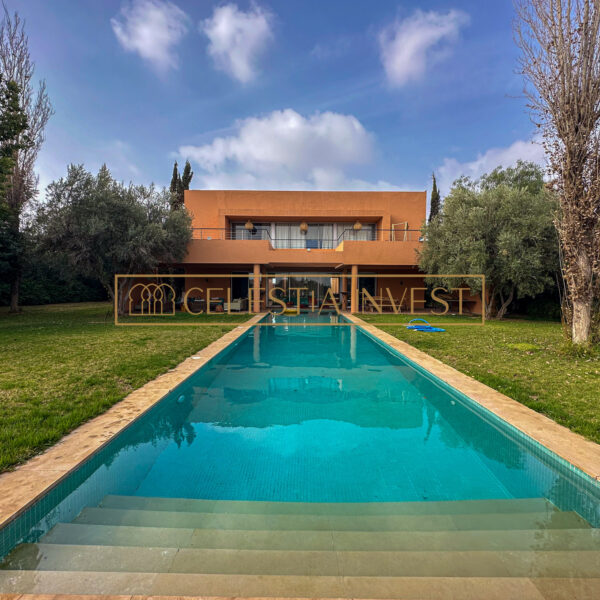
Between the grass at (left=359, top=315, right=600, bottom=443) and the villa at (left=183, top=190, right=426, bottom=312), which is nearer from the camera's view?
the grass at (left=359, top=315, right=600, bottom=443)

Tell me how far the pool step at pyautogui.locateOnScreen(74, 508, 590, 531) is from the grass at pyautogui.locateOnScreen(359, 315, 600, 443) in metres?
1.46

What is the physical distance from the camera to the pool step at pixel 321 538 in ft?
7.45

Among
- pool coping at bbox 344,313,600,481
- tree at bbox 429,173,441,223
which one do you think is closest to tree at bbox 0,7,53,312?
pool coping at bbox 344,313,600,481

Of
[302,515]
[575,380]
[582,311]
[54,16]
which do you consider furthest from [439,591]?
[54,16]

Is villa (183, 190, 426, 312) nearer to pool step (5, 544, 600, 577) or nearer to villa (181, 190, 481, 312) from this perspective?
villa (181, 190, 481, 312)

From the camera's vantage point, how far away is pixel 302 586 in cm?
180

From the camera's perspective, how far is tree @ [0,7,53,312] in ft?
52.7

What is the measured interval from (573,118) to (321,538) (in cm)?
964

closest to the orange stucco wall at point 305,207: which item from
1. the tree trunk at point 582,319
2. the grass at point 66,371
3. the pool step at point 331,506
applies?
the grass at point 66,371

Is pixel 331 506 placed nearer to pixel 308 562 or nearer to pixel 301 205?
pixel 308 562

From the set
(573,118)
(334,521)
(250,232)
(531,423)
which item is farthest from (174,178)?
(334,521)

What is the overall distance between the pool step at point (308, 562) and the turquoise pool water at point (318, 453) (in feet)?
1.31

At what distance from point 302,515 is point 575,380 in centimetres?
550

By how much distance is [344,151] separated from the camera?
74.1ft
